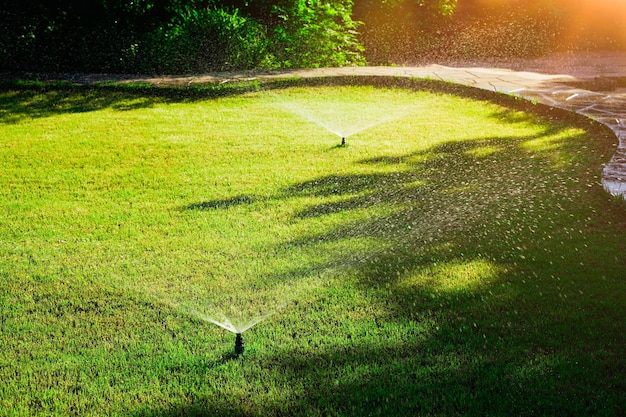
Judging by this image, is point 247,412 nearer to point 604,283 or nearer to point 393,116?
point 604,283

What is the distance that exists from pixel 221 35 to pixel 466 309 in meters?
7.52

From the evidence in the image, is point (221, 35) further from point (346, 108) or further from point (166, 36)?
point (346, 108)

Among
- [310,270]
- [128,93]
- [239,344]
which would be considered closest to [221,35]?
[128,93]

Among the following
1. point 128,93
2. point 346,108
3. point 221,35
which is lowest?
point 346,108

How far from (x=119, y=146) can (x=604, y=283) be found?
4627 millimetres

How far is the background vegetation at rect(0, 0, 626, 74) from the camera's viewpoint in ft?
30.5

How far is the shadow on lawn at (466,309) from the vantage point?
2.65 metres

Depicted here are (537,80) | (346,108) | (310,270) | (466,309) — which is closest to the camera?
(466,309)

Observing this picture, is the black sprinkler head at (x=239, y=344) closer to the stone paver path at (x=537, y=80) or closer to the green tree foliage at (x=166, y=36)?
the stone paver path at (x=537, y=80)

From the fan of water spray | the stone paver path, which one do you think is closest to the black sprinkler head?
the fan of water spray

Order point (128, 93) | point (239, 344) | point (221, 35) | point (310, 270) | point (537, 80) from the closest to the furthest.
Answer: point (239, 344) → point (310, 270) → point (128, 93) → point (537, 80) → point (221, 35)

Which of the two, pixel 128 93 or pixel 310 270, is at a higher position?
pixel 128 93

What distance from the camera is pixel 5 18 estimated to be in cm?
925

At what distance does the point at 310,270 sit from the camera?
3779mm
